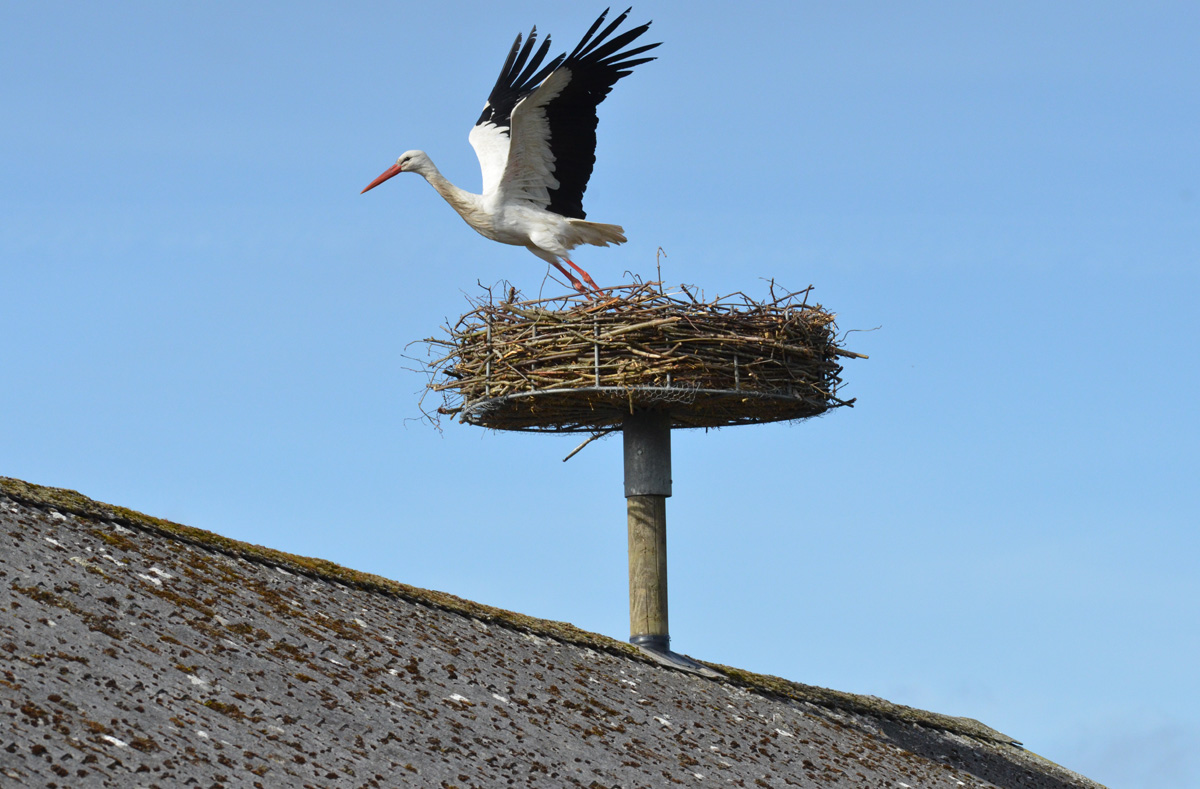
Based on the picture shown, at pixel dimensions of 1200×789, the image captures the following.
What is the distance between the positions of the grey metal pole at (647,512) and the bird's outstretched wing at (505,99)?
126 inches

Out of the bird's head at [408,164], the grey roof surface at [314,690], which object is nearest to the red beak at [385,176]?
the bird's head at [408,164]

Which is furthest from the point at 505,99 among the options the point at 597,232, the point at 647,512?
the point at 647,512

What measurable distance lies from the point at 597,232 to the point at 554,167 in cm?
70

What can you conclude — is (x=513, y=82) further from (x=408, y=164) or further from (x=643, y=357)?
(x=643, y=357)

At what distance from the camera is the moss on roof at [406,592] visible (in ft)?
28.8

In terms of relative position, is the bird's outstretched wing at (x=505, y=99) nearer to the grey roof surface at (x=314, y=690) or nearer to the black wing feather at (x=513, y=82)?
the black wing feather at (x=513, y=82)

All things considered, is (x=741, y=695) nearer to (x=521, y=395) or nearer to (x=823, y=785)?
(x=823, y=785)

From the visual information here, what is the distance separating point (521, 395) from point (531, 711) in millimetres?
3134

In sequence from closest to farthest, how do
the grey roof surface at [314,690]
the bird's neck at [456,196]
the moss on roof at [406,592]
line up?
the grey roof surface at [314,690]
the moss on roof at [406,592]
the bird's neck at [456,196]

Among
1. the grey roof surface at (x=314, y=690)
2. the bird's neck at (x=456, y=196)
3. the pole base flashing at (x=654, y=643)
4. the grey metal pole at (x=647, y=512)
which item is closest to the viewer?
the grey roof surface at (x=314, y=690)

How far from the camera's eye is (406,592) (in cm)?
998

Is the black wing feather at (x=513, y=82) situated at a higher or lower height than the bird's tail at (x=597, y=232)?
higher

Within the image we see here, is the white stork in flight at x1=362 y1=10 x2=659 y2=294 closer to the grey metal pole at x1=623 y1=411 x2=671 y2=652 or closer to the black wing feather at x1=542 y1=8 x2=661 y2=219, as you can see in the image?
the black wing feather at x1=542 y1=8 x2=661 y2=219

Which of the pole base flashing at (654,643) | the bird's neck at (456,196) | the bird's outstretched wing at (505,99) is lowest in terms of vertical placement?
the pole base flashing at (654,643)
